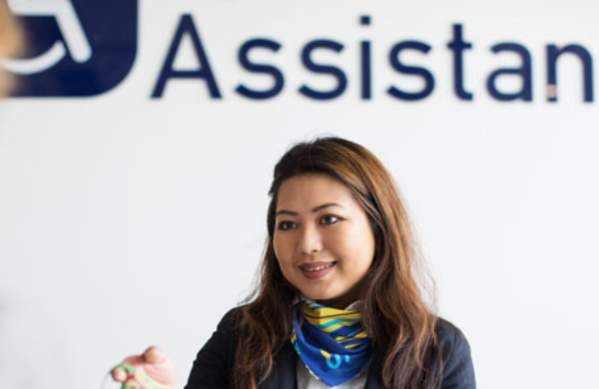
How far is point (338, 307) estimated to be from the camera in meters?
1.70

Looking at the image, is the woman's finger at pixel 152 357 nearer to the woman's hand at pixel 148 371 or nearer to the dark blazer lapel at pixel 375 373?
the woman's hand at pixel 148 371

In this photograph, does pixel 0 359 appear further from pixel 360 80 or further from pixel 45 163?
pixel 360 80

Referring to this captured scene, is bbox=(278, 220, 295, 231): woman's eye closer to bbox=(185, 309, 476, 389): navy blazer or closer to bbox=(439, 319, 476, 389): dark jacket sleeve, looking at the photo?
bbox=(185, 309, 476, 389): navy blazer

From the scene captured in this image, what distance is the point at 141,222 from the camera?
A: 3170 millimetres

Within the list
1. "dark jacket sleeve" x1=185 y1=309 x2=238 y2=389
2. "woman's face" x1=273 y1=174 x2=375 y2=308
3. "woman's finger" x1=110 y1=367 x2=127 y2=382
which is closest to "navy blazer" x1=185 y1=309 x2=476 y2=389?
"dark jacket sleeve" x1=185 y1=309 x2=238 y2=389

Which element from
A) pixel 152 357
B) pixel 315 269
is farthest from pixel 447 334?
pixel 152 357

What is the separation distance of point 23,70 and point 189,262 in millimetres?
1065

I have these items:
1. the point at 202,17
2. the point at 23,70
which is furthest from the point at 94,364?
the point at 202,17

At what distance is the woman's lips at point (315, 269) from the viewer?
156 centimetres

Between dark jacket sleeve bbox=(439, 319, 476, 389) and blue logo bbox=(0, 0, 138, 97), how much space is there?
6.72ft

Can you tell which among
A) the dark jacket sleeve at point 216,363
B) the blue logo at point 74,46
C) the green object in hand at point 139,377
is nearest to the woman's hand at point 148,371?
the green object in hand at point 139,377

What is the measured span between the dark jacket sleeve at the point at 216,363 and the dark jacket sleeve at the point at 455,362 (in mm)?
455

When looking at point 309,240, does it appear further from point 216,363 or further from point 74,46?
point 74,46

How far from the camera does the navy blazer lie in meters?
1.59
